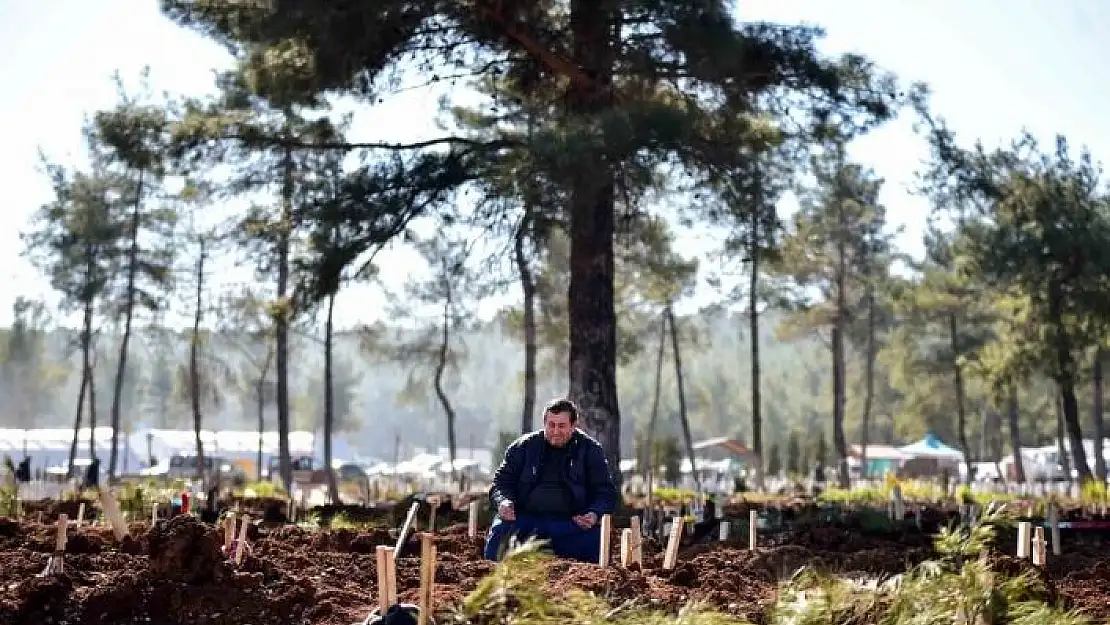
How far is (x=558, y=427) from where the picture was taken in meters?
7.41

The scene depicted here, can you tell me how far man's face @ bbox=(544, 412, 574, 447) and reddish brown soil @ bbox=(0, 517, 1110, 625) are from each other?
2.53ft

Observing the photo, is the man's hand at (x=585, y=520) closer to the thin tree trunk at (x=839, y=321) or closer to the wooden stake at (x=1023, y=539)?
the wooden stake at (x=1023, y=539)

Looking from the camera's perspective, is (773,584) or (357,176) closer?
(773,584)

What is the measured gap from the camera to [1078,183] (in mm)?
24219

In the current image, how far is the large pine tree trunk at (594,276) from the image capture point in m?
15.7

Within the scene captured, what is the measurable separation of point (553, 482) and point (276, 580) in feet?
5.80

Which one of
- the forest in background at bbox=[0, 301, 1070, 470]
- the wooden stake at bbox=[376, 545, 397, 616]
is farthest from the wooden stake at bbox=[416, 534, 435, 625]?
the forest in background at bbox=[0, 301, 1070, 470]

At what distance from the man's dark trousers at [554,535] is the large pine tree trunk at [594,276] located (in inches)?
309

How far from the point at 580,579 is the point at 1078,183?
20.9m

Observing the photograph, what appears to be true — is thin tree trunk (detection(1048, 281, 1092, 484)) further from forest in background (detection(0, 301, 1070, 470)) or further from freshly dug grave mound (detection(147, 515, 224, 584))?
freshly dug grave mound (detection(147, 515, 224, 584))

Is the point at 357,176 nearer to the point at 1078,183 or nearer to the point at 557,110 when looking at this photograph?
the point at 557,110

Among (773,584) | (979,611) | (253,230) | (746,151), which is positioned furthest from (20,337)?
(979,611)

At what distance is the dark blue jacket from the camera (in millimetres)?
7484

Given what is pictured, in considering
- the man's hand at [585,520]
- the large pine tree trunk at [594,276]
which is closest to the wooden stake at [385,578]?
the man's hand at [585,520]
